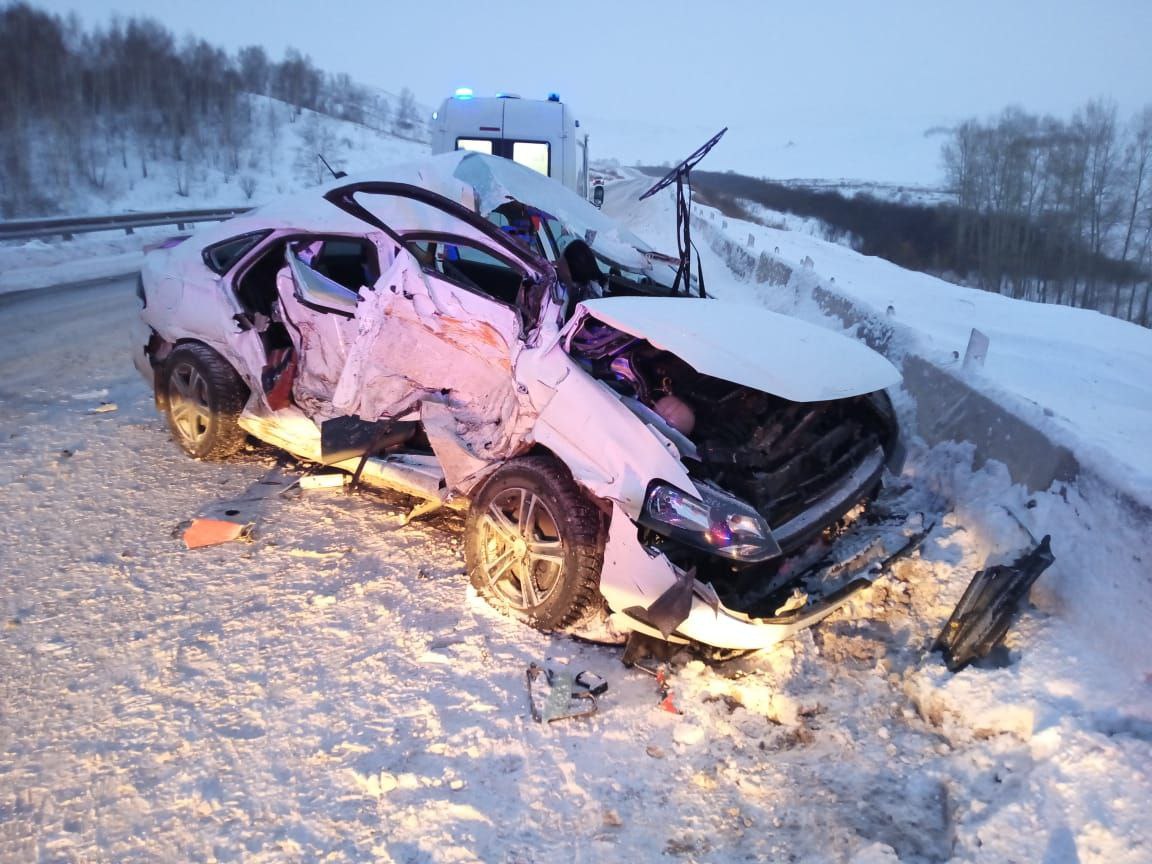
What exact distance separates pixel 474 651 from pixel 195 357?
2.94m

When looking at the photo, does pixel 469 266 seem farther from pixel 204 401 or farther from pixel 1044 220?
pixel 1044 220

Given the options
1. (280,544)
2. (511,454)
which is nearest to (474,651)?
(511,454)

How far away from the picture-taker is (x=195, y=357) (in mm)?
4969

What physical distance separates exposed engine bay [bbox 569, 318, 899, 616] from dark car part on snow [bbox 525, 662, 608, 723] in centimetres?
65

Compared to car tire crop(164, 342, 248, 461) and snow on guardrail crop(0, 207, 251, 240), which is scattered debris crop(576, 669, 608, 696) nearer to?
car tire crop(164, 342, 248, 461)

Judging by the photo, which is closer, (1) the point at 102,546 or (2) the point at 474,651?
(2) the point at 474,651

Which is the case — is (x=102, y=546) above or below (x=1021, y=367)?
below

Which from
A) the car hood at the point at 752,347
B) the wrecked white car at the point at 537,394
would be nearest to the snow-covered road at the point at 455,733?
the wrecked white car at the point at 537,394

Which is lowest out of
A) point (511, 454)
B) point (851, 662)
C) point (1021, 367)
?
point (851, 662)

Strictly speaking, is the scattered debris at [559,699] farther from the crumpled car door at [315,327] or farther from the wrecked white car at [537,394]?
the crumpled car door at [315,327]

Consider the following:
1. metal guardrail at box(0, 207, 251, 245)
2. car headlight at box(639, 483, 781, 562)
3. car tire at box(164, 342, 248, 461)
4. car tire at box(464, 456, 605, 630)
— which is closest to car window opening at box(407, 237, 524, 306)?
car tire at box(464, 456, 605, 630)

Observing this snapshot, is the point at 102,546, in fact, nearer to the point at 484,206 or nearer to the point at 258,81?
the point at 484,206

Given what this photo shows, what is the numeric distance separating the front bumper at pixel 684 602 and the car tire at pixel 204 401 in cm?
298

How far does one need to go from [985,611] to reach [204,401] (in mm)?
4516
